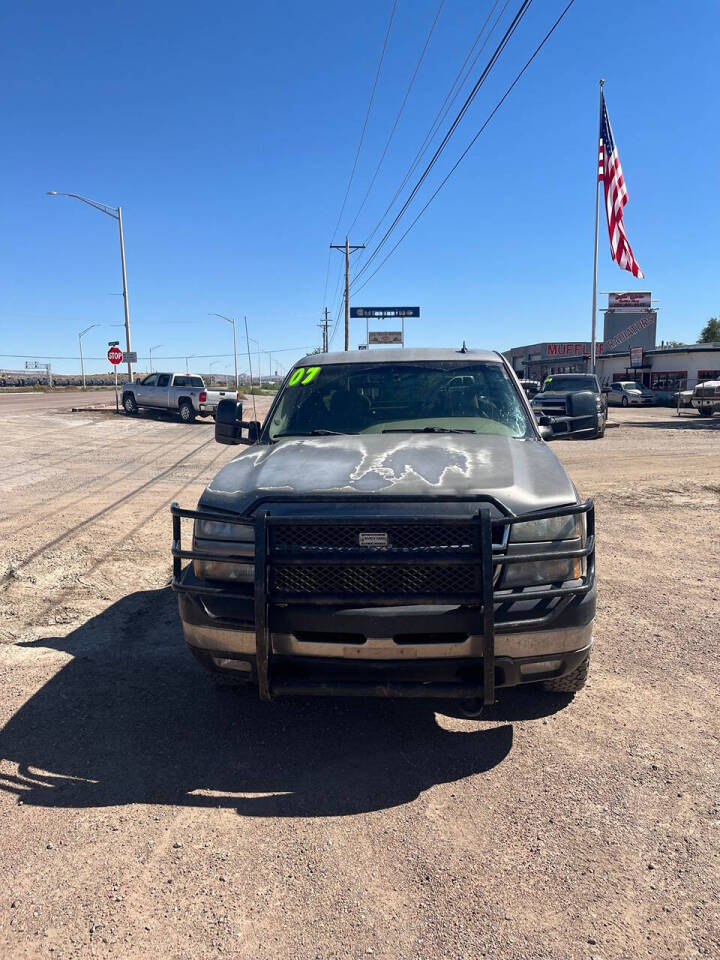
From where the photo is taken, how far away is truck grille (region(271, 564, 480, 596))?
2836 mm

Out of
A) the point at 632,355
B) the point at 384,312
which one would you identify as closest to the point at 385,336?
the point at 384,312

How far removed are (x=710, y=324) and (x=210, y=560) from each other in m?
105

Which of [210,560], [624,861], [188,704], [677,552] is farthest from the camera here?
[677,552]

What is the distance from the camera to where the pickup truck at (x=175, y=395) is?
25.6 meters

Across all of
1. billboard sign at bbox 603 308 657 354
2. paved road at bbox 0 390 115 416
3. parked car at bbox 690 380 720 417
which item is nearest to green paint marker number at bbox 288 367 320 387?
paved road at bbox 0 390 115 416

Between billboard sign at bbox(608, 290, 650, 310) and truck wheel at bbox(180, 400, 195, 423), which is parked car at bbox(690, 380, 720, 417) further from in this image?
billboard sign at bbox(608, 290, 650, 310)

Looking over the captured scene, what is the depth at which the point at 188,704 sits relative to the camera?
3725 mm

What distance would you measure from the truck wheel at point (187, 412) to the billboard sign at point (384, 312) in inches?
1679

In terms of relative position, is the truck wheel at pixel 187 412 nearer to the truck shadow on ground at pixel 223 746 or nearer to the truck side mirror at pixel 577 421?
the truck shadow on ground at pixel 223 746

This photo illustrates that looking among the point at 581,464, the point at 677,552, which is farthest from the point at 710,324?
the point at 677,552

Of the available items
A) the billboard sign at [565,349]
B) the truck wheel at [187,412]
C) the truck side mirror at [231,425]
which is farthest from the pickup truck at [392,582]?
the billboard sign at [565,349]

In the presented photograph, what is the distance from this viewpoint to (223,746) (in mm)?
3289

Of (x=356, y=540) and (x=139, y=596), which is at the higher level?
(x=356, y=540)

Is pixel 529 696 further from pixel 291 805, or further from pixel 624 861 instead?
pixel 291 805
